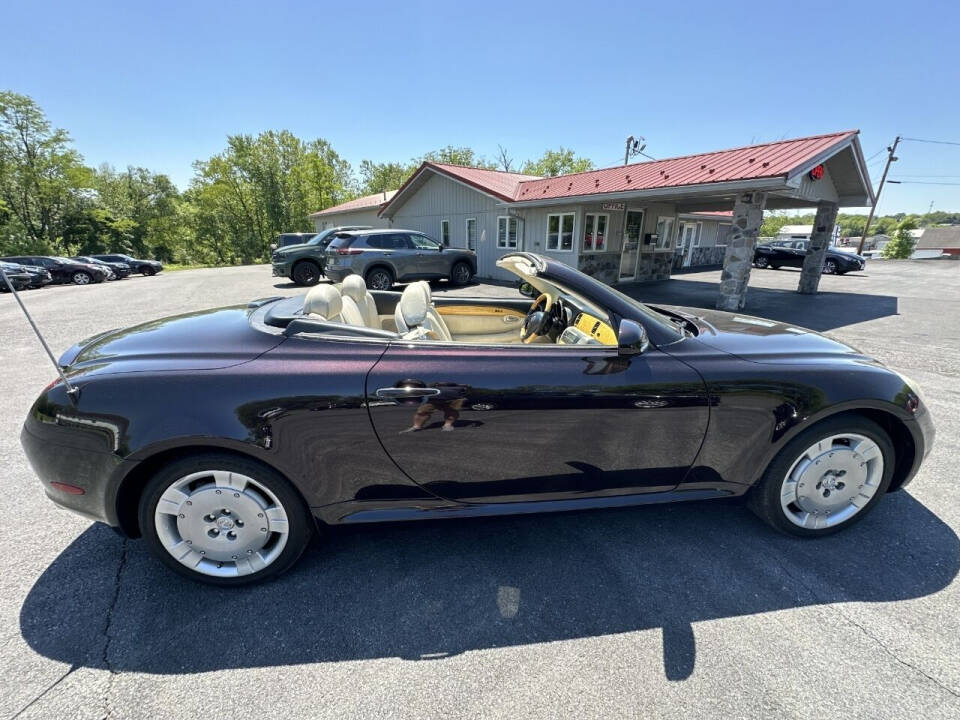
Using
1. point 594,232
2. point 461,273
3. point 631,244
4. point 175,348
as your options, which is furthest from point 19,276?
point 631,244

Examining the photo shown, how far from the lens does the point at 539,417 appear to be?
77.1 inches

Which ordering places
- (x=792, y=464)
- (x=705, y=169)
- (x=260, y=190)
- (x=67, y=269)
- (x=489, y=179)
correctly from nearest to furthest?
1. (x=792, y=464)
2. (x=705, y=169)
3. (x=489, y=179)
4. (x=67, y=269)
5. (x=260, y=190)

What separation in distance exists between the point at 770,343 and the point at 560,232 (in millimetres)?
11421

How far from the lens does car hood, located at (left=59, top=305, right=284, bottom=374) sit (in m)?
1.88

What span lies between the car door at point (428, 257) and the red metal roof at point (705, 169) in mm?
3291

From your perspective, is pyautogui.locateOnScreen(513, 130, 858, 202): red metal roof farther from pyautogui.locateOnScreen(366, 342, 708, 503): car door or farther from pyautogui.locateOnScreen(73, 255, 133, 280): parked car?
pyautogui.locateOnScreen(73, 255, 133, 280): parked car

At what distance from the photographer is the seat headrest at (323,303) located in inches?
88.0

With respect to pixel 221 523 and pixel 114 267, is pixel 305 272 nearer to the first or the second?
pixel 221 523

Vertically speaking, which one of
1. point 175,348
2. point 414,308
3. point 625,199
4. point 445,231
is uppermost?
point 625,199

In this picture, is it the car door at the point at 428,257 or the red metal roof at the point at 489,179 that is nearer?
the car door at the point at 428,257

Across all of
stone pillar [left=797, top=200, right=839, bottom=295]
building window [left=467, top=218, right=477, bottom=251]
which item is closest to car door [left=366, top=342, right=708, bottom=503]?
stone pillar [left=797, top=200, right=839, bottom=295]

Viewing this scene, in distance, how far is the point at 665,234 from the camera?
15844 mm

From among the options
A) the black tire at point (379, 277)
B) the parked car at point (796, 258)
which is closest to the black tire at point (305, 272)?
the black tire at point (379, 277)

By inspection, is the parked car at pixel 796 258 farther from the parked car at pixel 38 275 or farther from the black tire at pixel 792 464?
the parked car at pixel 38 275
